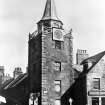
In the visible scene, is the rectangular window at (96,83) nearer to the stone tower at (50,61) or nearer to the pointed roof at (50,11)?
the stone tower at (50,61)

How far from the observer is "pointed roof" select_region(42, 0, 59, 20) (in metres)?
38.3

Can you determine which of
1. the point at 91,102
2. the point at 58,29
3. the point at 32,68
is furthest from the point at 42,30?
the point at 91,102

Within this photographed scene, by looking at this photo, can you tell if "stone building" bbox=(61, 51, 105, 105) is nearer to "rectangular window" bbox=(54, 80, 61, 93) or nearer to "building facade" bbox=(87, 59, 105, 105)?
"building facade" bbox=(87, 59, 105, 105)

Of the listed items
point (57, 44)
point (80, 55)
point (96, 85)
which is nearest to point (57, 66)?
point (57, 44)

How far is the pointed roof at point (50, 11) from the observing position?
38312 mm

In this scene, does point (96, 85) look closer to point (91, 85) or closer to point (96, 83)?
point (96, 83)

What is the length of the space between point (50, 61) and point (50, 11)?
875 cm

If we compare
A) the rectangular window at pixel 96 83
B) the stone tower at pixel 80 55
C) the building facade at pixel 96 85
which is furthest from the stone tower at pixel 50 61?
the stone tower at pixel 80 55

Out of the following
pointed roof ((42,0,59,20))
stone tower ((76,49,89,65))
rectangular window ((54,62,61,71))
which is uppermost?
pointed roof ((42,0,59,20))

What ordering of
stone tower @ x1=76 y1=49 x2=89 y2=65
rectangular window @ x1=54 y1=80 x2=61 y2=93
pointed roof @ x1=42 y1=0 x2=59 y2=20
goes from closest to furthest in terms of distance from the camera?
rectangular window @ x1=54 y1=80 x2=61 y2=93 → pointed roof @ x1=42 y1=0 x2=59 y2=20 → stone tower @ x1=76 y1=49 x2=89 y2=65

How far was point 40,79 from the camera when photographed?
34688 mm

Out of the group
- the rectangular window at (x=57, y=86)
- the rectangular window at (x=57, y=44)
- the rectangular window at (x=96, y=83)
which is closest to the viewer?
the rectangular window at (x=96, y=83)

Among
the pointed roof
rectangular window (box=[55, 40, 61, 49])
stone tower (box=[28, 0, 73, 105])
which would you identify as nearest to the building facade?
stone tower (box=[28, 0, 73, 105])

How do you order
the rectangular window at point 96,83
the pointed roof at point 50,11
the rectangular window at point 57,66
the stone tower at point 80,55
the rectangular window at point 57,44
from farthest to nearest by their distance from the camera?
the stone tower at point 80,55 → the pointed roof at point 50,11 → the rectangular window at point 57,44 → the rectangular window at point 57,66 → the rectangular window at point 96,83
